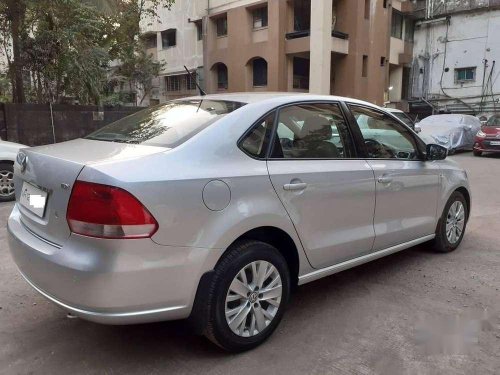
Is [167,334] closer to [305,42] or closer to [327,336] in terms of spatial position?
[327,336]

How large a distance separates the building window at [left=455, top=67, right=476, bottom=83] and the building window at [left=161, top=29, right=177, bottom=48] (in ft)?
57.6

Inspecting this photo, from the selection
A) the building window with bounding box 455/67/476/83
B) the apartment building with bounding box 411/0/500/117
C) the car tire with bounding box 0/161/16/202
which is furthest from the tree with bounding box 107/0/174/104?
the building window with bounding box 455/67/476/83

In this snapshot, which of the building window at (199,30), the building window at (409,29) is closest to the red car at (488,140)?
the building window at (409,29)

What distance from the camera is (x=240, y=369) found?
2.78 meters

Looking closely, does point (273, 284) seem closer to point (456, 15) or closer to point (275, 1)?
point (275, 1)

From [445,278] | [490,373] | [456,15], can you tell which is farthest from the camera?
[456,15]

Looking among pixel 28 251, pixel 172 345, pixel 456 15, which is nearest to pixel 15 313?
pixel 28 251

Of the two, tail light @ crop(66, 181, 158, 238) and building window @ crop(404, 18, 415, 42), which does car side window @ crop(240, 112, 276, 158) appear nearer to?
tail light @ crop(66, 181, 158, 238)

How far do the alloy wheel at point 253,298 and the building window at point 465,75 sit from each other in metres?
26.2

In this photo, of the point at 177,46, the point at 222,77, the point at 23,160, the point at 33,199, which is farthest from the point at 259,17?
the point at 33,199

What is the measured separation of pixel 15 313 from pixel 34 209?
3.69 feet

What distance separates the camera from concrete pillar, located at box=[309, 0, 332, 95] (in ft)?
71.7

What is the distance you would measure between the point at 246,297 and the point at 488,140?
14.6 meters

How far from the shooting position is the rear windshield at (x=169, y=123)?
2.91 metres
